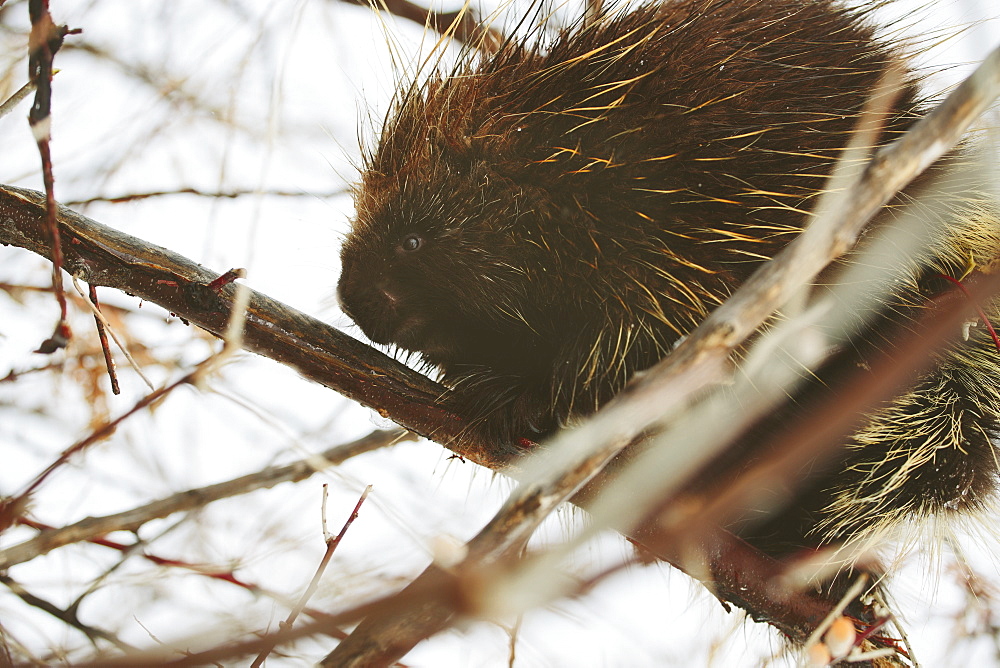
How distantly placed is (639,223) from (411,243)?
60 cm

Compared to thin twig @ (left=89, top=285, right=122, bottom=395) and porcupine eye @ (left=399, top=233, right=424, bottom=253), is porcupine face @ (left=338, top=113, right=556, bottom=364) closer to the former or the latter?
porcupine eye @ (left=399, top=233, right=424, bottom=253)

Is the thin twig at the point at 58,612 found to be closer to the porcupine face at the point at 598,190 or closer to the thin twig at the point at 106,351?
the thin twig at the point at 106,351

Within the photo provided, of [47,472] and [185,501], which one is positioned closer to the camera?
[47,472]

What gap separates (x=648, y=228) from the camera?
1689 mm

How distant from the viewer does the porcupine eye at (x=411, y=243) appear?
6.33ft

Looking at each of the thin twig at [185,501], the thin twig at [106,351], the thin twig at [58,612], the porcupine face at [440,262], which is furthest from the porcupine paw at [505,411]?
the thin twig at [58,612]

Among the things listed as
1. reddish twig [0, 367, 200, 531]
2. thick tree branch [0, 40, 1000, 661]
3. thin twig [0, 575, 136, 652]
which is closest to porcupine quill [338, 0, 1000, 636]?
thick tree branch [0, 40, 1000, 661]

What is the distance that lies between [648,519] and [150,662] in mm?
1149

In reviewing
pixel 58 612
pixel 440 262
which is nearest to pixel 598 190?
pixel 440 262

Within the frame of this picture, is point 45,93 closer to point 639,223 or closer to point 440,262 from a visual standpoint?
point 440,262

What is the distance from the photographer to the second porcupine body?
1639 mm

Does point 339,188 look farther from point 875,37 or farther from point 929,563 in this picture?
point 929,563

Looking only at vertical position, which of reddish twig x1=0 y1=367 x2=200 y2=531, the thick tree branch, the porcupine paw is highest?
the porcupine paw

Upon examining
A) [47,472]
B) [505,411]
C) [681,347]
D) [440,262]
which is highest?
[440,262]
